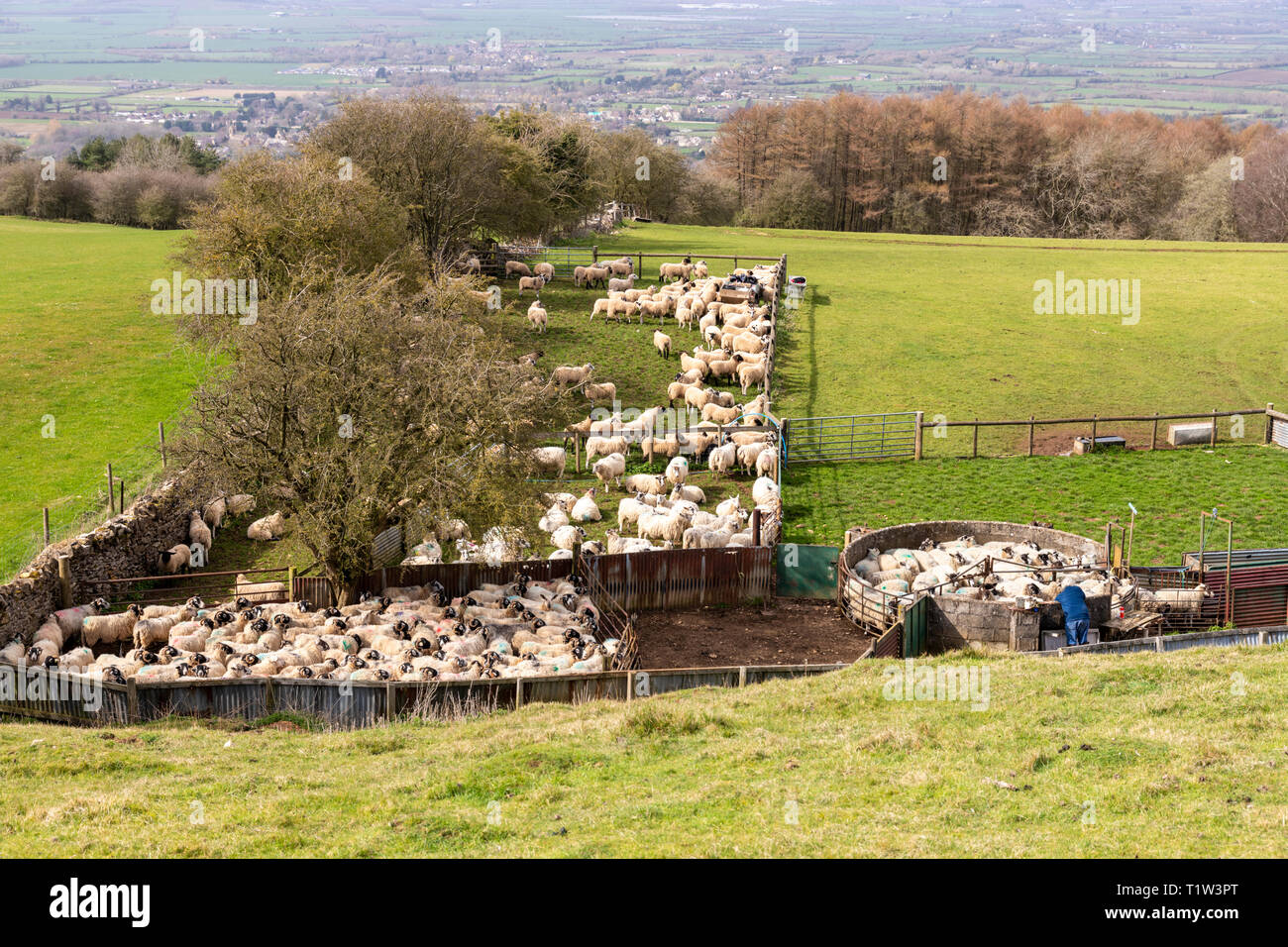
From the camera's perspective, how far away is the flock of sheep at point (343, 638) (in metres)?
16.6

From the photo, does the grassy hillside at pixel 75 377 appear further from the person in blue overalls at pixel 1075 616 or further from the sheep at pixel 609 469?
the person in blue overalls at pixel 1075 616

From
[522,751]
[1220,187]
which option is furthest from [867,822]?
[1220,187]

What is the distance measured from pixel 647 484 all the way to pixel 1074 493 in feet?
33.3

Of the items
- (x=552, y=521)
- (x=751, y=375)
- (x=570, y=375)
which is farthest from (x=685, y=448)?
(x=751, y=375)

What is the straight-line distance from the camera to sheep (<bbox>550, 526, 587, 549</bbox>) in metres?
22.8

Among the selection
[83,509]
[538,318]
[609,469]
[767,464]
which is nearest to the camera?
[83,509]

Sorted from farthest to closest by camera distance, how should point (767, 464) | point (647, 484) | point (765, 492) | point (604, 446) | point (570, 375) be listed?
point (570, 375) < point (604, 446) < point (767, 464) < point (647, 484) < point (765, 492)

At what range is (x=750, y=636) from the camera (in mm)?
19844

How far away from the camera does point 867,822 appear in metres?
10.3

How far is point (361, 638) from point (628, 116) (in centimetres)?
16921

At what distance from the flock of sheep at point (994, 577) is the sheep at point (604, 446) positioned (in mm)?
8679

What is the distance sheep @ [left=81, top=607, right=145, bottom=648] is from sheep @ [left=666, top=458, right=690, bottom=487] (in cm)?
1221

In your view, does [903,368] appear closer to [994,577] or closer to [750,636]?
[994,577]
